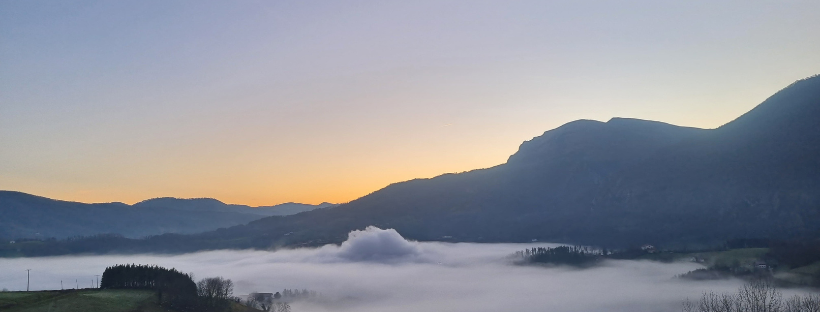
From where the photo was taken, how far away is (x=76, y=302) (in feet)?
396

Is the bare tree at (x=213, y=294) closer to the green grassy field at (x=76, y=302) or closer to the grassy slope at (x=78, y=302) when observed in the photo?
the grassy slope at (x=78, y=302)

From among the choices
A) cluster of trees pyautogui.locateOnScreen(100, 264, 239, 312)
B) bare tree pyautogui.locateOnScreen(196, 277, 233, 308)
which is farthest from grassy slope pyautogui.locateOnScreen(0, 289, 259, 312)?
bare tree pyautogui.locateOnScreen(196, 277, 233, 308)

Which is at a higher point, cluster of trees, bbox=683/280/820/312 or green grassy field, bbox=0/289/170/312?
green grassy field, bbox=0/289/170/312

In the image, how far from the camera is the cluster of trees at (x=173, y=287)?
5733 inches

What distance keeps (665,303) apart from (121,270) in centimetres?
17272

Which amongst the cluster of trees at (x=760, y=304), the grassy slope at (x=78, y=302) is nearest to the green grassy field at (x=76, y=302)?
the grassy slope at (x=78, y=302)

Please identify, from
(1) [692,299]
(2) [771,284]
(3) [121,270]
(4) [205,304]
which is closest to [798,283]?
(2) [771,284]

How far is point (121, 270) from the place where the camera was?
16938cm

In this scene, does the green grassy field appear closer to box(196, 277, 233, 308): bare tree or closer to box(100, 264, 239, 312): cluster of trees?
box(100, 264, 239, 312): cluster of trees

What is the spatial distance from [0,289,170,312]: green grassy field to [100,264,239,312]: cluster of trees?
22.6ft

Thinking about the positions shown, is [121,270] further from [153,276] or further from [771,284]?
[771,284]

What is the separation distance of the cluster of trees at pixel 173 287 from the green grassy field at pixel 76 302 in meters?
6.88

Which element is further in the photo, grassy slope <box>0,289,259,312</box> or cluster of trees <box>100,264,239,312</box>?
cluster of trees <box>100,264,239,312</box>

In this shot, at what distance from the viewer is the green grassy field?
4508 inches
